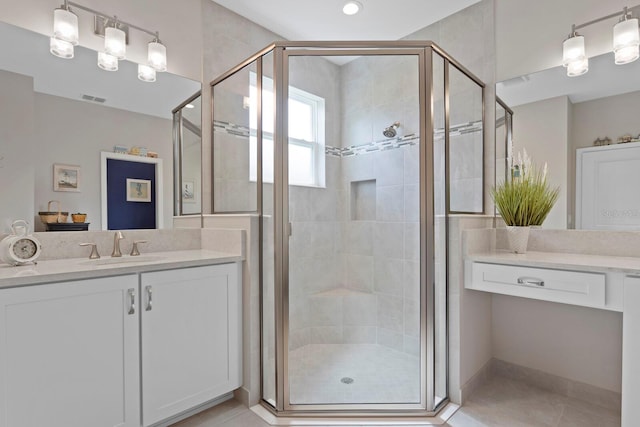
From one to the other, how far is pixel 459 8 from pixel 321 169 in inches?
60.5

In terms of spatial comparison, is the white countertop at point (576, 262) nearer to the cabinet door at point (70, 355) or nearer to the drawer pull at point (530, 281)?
the drawer pull at point (530, 281)

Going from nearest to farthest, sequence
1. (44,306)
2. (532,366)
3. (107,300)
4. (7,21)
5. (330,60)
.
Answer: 1. (44,306)
2. (107,300)
3. (7,21)
4. (330,60)
5. (532,366)

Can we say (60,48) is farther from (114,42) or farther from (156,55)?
(156,55)

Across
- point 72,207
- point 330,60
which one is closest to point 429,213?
point 330,60

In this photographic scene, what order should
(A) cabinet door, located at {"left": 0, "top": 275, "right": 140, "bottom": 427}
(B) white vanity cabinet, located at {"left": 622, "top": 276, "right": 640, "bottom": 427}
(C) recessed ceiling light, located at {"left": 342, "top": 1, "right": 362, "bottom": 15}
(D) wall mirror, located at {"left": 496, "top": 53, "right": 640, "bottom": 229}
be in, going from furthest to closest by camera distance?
1. (C) recessed ceiling light, located at {"left": 342, "top": 1, "right": 362, "bottom": 15}
2. (D) wall mirror, located at {"left": 496, "top": 53, "right": 640, "bottom": 229}
3. (B) white vanity cabinet, located at {"left": 622, "top": 276, "right": 640, "bottom": 427}
4. (A) cabinet door, located at {"left": 0, "top": 275, "right": 140, "bottom": 427}

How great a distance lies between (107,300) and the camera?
140cm

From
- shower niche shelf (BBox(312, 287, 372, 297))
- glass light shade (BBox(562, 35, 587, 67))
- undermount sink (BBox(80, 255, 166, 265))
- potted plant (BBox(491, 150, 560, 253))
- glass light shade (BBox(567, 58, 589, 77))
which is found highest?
glass light shade (BBox(562, 35, 587, 67))

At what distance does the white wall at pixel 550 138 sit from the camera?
6.48 feet

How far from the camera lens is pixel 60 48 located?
168cm

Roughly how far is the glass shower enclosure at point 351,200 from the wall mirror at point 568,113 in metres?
0.27

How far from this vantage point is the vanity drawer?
1488mm

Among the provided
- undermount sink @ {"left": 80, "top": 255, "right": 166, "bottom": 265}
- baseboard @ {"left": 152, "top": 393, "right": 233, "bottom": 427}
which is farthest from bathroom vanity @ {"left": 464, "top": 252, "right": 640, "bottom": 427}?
undermount sink @ {"left": 80, "top": 255, "right": 166, "bottom": 265}

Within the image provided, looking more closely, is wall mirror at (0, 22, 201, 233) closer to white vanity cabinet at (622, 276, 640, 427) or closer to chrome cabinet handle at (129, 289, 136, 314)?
chrome cabinet handle at (129, 289, 136, 314)

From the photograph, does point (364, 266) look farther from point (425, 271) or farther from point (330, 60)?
point (330, 60)
